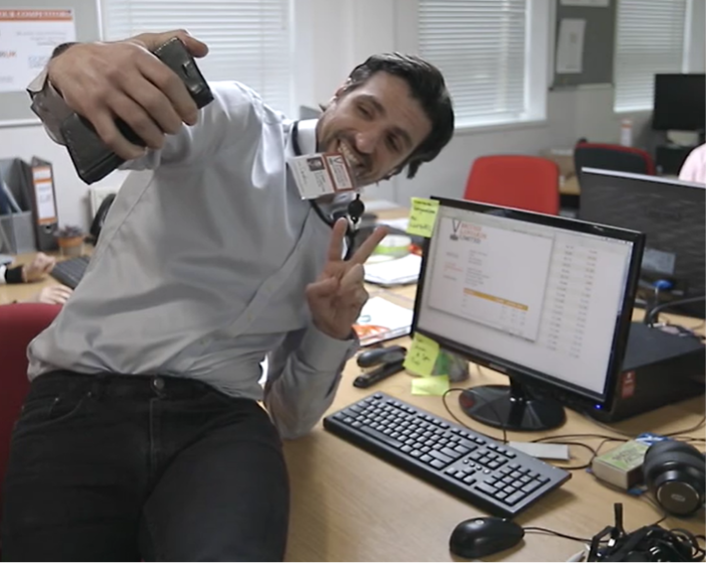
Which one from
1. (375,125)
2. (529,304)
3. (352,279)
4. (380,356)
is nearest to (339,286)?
(352,279)

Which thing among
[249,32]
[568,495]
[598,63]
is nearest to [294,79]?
[249,32]

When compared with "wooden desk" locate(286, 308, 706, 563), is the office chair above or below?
above

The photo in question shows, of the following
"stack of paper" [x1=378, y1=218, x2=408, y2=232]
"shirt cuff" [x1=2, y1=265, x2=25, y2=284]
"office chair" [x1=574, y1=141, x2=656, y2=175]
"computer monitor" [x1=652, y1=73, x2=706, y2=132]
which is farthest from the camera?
"computer monitor" [x1=652, y1=73, x2=706, y2=132]

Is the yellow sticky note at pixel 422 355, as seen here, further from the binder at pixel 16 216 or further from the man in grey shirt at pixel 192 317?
the binder at pixel 16 216

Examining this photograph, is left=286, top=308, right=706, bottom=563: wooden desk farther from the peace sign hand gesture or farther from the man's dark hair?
the man's dark hair

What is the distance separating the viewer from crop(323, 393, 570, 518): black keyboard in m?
0.98

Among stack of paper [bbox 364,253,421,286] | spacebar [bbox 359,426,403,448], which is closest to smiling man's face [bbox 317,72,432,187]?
spacebar [bbox 359,426,403,448]

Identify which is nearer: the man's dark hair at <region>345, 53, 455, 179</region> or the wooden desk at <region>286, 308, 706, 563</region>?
the wooden desk at <region>286, 308, 706, 563</region>

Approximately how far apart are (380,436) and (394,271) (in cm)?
103

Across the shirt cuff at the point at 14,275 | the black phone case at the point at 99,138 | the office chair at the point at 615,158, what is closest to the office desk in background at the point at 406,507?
the black phone case at the point at 99,138

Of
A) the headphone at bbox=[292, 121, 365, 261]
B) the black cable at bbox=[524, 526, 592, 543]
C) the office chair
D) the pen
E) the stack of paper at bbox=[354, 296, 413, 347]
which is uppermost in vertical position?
the headphone at bbox=[292, 121, 365, 261]

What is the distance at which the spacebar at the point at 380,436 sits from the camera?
43.6 inches

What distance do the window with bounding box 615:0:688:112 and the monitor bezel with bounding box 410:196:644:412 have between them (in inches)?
54.7

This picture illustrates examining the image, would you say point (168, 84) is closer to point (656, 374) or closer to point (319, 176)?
point (319, 176)
